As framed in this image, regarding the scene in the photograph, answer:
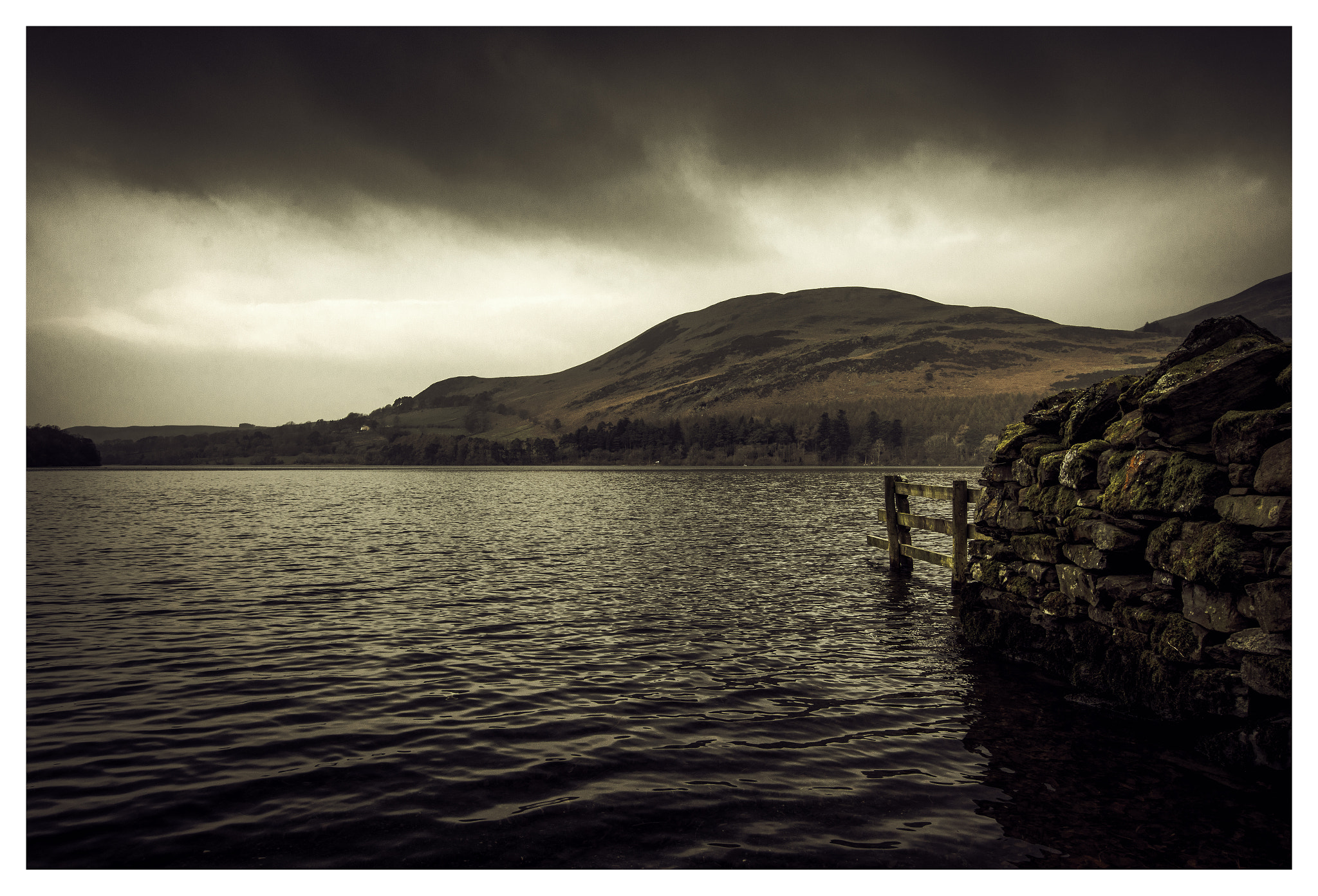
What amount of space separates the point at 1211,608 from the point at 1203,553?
0.70 meters

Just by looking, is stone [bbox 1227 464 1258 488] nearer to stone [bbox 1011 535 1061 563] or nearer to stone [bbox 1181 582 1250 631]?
stone [bbox 1181 582 1250 631]

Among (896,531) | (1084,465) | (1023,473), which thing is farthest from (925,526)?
(1084,465)

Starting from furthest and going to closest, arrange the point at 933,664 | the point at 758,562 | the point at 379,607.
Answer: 1. the point at 758,562
2. the point at 379,607
3. the point at 933,664

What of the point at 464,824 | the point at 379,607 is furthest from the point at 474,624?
the point at 464,824

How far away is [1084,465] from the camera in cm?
1208

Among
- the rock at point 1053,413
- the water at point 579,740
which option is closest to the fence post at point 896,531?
the water at point 579,740

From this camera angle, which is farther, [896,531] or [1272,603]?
[896,531]

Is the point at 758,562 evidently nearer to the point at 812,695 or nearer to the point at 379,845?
the point at 812,695

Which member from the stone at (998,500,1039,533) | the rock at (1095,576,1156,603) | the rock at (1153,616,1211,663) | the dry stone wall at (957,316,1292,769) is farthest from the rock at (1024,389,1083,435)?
the rock at (1153,616,1211,663)

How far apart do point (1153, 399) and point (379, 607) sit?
1803 centimetres

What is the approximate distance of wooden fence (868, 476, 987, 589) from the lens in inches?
755

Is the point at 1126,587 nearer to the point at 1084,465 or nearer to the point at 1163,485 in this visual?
the point at 1163,485

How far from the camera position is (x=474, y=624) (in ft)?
55.5

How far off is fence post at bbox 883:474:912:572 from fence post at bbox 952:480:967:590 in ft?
16.8
